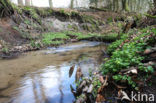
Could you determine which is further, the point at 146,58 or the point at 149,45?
the point at 149,45

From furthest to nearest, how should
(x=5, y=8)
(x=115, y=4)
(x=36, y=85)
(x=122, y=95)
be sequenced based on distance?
(x=115, y=4), (x=5, y=8), (x=36, y=85), (x=122, y=95)

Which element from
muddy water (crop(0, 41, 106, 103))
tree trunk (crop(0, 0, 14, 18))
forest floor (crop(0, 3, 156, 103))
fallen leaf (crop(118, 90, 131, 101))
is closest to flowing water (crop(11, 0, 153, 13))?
forest floor (crop(0, 3, 156, 103))

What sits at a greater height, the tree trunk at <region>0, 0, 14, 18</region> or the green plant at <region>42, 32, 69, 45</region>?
the tree trunk at <region>0, 0, 14, 18</region>

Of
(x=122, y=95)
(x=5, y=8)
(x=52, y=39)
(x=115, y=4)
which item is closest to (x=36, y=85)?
(x=122, y=95)

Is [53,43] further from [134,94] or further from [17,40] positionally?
[134,94]

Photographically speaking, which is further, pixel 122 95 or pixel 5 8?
pixel 5 8

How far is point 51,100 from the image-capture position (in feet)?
9.56

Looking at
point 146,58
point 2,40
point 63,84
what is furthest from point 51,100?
point 2,40

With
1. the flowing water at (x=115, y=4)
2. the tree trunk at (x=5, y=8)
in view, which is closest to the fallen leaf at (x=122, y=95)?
the tree trunk at (x=5, y=8)

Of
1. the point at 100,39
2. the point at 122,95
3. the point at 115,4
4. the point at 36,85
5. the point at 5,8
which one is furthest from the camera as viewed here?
the point at 115,4

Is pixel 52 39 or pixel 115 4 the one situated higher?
pixel 115 4

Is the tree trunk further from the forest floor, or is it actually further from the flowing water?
the flowing water

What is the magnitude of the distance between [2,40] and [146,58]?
8155mm

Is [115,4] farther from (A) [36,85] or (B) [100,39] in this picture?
(A) [36,85]
